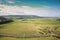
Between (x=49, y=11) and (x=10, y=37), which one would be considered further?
(x=49, y=11)

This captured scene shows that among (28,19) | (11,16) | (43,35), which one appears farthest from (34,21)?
(11,16)

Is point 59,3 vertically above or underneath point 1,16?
above

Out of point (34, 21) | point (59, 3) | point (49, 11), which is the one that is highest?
point (59, 3)

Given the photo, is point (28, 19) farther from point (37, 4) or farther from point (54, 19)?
point (54, 19)

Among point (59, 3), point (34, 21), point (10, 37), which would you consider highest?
point (59, 3)

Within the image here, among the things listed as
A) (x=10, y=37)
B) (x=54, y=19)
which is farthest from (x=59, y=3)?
(x=10, y=37)

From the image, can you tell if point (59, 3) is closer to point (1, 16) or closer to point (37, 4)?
point (37, 4)
